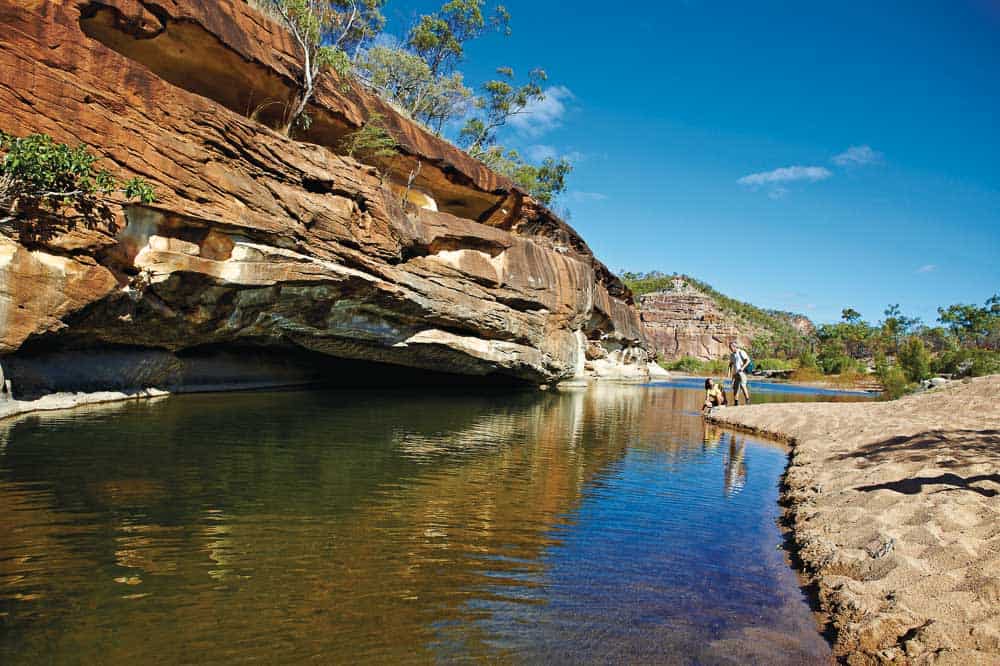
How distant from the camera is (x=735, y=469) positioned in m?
10.4

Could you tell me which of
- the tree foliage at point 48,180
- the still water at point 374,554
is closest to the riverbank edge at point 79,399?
the still water at point 374,554

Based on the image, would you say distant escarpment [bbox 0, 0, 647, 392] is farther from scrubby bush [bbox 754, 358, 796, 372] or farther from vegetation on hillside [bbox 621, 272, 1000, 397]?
scrubby bush [bbox 754, 358, 796, 372]

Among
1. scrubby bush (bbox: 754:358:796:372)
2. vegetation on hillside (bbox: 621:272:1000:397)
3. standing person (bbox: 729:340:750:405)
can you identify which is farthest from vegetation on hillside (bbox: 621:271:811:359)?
standing person (bbox: 729:340:750:405)

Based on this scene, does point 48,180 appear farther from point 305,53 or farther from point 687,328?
point 687,328

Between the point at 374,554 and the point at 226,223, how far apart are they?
40.0 ft

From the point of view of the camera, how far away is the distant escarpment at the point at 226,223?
11.6 m

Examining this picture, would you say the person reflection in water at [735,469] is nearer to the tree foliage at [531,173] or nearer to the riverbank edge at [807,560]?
the riverbank edge at [807,560]

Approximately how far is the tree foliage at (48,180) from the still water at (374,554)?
4.62 m

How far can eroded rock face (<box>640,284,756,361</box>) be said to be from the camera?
10681 centimetres

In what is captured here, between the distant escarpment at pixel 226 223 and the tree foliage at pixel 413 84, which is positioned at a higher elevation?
the tree foliage at pixel 413 84

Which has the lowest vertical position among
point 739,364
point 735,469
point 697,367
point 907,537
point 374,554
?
point 735,469

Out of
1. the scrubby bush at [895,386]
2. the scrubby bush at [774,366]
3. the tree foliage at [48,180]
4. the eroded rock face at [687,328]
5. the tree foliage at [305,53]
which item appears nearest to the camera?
the tree foliage at [48,180]

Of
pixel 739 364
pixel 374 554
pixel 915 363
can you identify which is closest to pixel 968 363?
pixel 915 363

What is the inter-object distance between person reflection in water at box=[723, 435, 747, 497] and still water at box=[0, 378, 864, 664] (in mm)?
77
